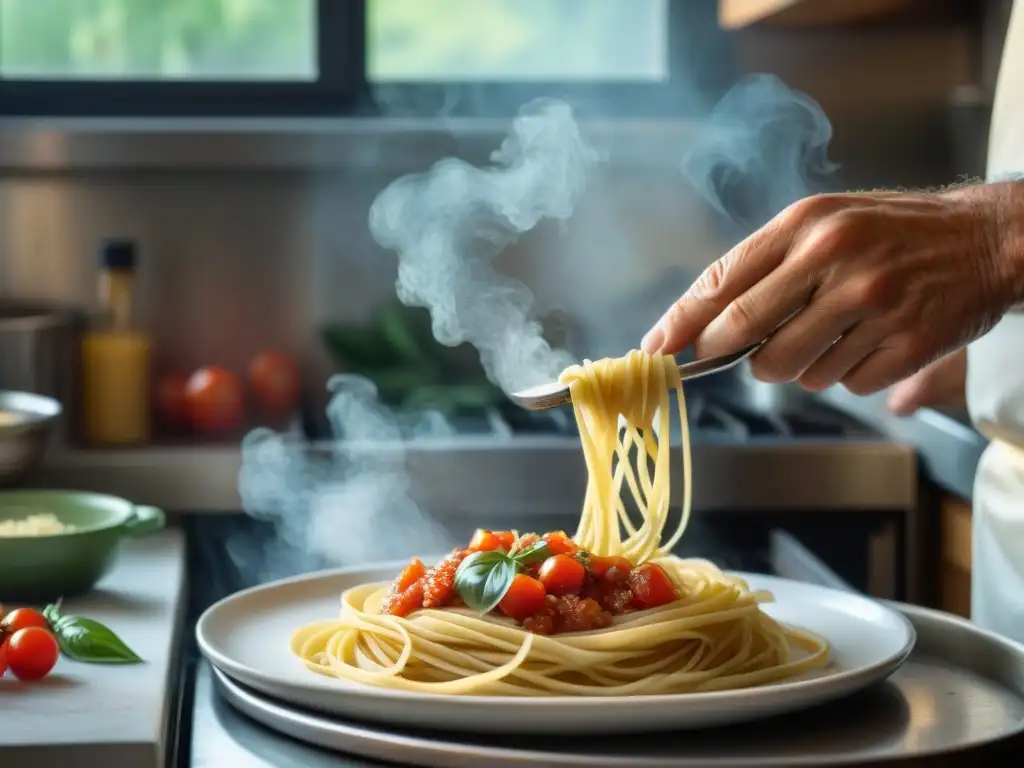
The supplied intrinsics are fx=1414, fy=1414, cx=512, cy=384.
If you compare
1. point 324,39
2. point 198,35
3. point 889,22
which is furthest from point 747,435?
point 198,35

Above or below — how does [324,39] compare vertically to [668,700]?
above

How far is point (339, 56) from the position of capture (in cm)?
304

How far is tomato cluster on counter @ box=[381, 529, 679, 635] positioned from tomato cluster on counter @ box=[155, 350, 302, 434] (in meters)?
1.40

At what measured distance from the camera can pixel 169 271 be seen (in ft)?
9.62

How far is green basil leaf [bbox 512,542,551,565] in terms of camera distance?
1.27 metres

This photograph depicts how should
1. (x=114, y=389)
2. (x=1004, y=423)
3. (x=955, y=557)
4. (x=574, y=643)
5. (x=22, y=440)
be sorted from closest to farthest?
(x=574, y=643) → (x=1004, y=423) → (x=22, y=440) → (x=955, y=557) → (x=114, y=389)

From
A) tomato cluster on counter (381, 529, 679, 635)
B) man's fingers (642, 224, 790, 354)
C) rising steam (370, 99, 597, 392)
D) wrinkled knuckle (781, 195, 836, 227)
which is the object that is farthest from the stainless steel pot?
wrinkled knuckle (781, 195, 836, 227)

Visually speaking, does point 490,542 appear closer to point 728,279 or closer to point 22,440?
point 728,279

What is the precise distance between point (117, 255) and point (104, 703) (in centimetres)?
150

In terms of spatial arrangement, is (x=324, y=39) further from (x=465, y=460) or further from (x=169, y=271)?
(x=465, y=460)

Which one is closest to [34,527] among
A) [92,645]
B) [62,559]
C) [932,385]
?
[62,559]

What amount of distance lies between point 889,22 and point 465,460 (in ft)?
4.63

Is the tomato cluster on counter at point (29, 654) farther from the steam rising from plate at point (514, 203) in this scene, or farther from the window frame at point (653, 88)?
the window frame at point (653, 88)

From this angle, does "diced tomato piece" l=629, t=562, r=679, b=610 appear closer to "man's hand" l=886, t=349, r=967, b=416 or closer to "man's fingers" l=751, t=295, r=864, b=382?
"man's fingers" l=751, t=295, r=864, b=382
